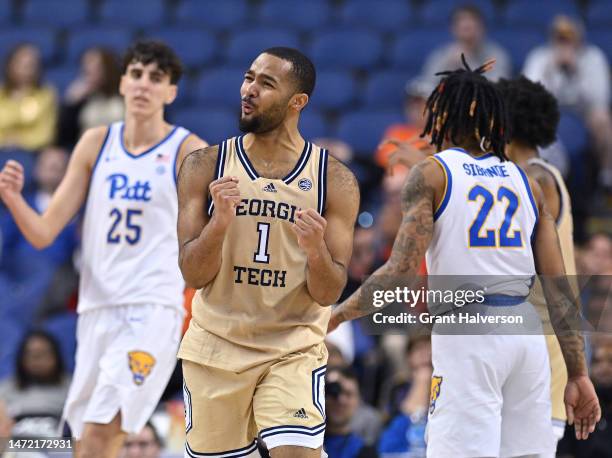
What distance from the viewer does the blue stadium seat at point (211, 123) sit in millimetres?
11773

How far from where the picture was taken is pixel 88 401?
6523 millimetres

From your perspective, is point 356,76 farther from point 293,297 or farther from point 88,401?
point 293,297

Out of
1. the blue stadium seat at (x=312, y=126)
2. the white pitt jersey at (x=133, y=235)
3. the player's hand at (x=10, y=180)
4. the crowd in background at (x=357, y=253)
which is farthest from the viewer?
the blue stadium seat at (x=312, y=126)

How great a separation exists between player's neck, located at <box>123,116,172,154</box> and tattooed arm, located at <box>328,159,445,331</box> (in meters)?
1.97

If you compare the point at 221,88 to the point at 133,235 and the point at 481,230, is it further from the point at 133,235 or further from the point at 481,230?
the point at 481,230

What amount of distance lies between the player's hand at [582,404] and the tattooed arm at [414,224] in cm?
92

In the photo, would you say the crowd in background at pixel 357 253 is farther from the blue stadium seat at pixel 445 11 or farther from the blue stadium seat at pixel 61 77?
the blue stadium seat at pixel 445 11

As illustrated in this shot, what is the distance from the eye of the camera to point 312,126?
1172cm

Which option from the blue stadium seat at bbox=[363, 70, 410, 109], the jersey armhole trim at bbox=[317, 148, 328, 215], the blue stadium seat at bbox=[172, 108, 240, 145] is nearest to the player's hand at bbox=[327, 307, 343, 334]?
the jersey armhole trim at bbox=[317, 148, 328, 215]

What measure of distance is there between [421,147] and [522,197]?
1.21 m

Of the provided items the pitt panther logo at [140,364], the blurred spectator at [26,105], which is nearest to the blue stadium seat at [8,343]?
the blurred spectator at [26,105]

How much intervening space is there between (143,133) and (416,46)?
644cm

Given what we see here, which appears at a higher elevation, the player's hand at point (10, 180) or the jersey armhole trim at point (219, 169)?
the player's hand at point (10, 180)

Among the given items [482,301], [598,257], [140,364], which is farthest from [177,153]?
[598,257]
